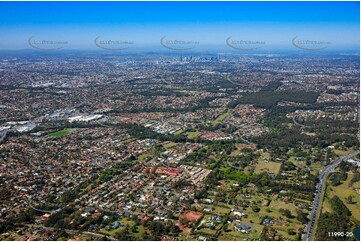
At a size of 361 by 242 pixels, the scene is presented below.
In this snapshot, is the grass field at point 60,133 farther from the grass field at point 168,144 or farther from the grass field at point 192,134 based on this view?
the grass field at point 192,134

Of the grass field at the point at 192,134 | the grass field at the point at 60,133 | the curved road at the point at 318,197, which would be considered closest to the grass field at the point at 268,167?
the curved road at the point at 318,197

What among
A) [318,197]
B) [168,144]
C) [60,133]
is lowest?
[318,197]

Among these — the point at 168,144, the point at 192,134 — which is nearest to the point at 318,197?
the point at 168,144

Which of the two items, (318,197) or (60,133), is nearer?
(318,197)

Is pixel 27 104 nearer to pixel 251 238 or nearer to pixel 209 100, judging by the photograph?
pixel 209 100

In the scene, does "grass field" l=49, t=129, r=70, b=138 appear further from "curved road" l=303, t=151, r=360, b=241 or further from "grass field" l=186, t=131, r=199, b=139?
"curved road" l=303, t=151, r=360, b=241

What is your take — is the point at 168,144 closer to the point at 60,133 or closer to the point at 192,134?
the point at 192,134
